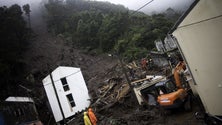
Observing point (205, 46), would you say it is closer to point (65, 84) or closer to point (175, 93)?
point (175, 93)

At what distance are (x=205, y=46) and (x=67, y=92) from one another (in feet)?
89.6

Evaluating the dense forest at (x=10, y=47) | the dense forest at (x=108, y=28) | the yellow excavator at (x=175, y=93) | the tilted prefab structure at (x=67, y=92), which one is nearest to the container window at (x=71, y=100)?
the tilted prefab structure at (x=67, y=92)

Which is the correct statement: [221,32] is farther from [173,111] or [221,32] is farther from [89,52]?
[89,52]

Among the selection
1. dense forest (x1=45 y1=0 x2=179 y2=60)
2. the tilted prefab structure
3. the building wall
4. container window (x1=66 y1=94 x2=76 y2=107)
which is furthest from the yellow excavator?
dense forest (x1=45 y1=0 x2=179 y2=60)

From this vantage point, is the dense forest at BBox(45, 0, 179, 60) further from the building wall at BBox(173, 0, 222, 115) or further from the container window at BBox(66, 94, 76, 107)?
the building wall at BBox(173, 0, 222, 115)

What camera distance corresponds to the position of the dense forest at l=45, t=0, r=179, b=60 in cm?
5512

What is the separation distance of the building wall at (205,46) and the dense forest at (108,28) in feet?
120

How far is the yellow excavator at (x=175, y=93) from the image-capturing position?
48.6 ft

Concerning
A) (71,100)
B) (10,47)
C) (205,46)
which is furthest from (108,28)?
(205,46)

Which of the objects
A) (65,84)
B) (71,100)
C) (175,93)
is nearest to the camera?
Answer: (175,93)

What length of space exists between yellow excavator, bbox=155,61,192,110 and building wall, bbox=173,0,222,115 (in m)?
2.53

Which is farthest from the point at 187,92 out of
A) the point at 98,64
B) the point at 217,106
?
the point at 98,64

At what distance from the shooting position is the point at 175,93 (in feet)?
49.0

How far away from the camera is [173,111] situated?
16281 millimetres
